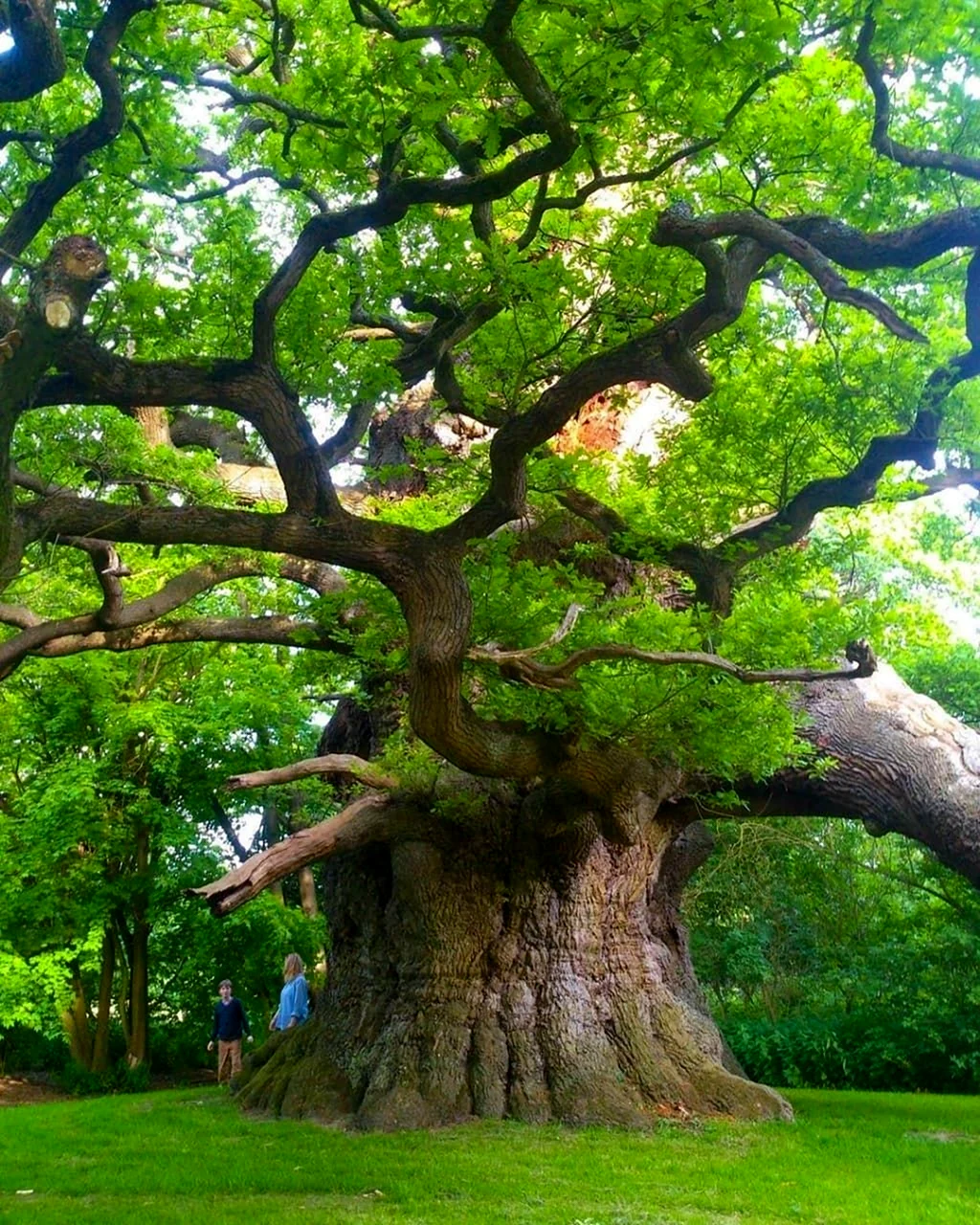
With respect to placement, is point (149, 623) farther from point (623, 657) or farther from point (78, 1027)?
point (78, 1027)

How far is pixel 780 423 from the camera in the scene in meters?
8.21

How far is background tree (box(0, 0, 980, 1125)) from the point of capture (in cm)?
637

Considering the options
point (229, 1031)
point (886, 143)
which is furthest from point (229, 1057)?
point (886, 143)

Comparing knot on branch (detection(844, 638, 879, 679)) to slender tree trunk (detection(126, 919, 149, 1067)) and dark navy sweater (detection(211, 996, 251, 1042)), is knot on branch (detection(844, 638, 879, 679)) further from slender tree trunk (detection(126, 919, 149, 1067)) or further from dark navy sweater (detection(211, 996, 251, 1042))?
slender tree trunk (detection(126, 919, 149, 1067))

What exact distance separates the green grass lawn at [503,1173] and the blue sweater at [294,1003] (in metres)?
2.04

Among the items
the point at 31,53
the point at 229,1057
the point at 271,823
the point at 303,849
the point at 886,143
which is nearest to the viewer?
the point at 31,53

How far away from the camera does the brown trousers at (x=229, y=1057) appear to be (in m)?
13.6

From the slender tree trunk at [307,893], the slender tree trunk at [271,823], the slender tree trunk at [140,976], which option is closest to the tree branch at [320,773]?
the slender tree trunk at [140,976]

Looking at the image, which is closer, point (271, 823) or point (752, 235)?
point (752, 235)

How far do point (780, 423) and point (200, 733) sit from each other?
9.91 m

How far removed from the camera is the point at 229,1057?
13.7 metres

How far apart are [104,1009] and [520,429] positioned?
41.2 feet

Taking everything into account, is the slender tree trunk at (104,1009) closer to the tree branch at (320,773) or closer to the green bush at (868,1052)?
the tree branch at (320,773)

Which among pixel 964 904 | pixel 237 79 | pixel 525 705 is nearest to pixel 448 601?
pixel 525 705
